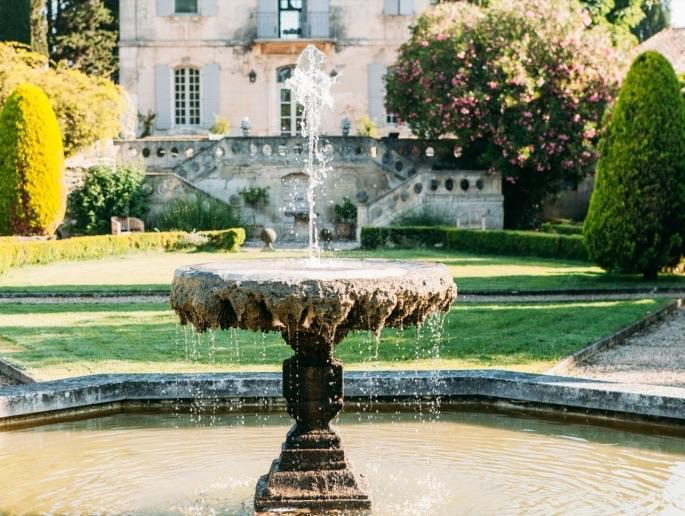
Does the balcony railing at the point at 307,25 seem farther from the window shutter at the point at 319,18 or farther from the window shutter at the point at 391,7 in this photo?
the window shutter at the point at 391,7

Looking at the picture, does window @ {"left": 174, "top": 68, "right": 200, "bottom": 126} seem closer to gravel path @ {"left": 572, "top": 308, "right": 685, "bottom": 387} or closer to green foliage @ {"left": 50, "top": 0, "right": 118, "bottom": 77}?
green foliage @ {"left": 50, "top": 0, "right": 118, "bottom": 77}

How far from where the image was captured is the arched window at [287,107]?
34688 mm

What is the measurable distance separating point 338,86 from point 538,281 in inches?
724

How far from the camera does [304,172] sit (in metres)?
29.3

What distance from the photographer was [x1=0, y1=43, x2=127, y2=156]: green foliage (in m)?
26.2

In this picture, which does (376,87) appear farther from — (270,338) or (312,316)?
(312,316)

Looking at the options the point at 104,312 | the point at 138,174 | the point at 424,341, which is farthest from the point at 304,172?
the point at 424,341

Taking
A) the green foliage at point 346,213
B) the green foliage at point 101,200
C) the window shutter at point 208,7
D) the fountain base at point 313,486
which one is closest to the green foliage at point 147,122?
the window shutter at point 208,7

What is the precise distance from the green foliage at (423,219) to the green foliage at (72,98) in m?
6.90

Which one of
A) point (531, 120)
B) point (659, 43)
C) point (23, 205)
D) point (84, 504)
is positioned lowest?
point (84, 504)

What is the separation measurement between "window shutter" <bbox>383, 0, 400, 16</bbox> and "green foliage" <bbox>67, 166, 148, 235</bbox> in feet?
35.1

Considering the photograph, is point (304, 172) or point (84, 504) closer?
point (84, 504)

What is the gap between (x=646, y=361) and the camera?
10430 mm

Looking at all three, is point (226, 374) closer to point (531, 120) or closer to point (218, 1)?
point (531, 120)
